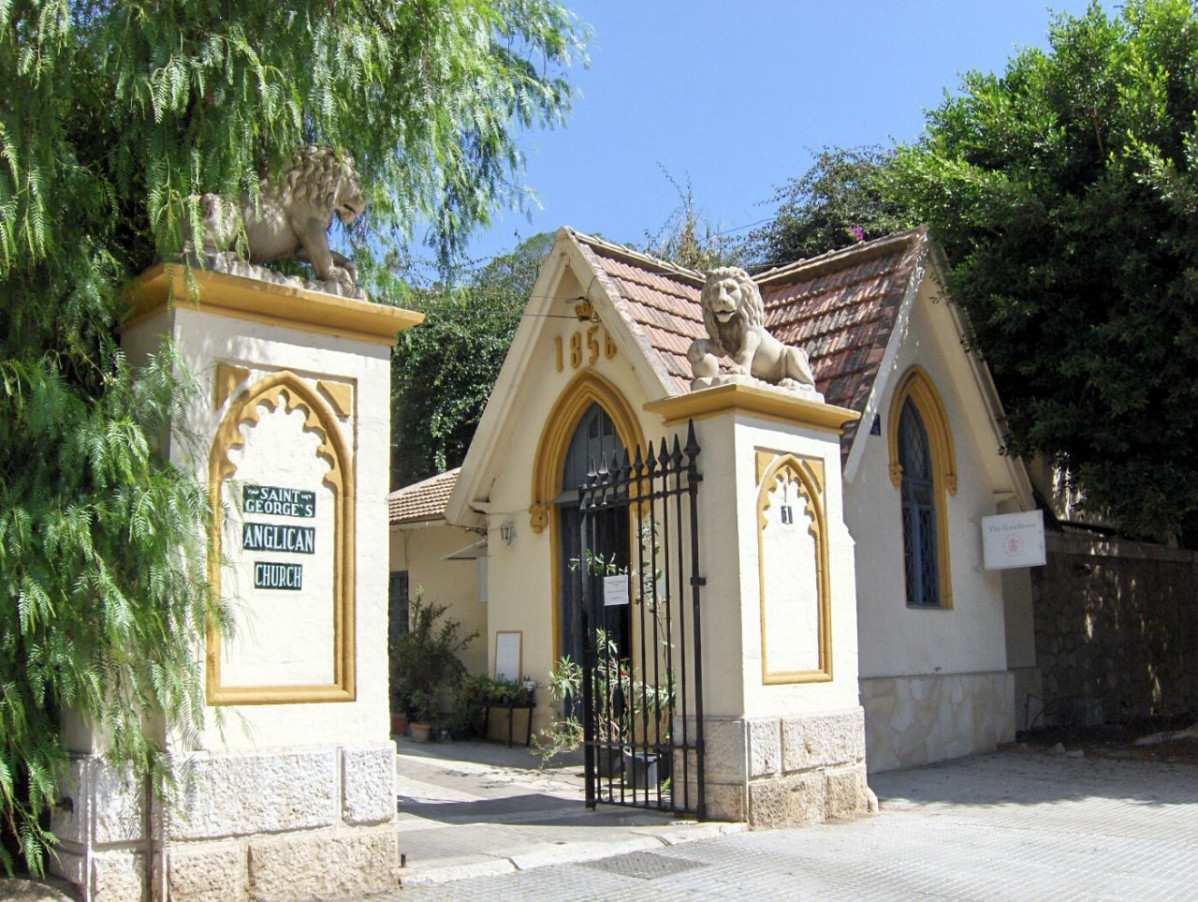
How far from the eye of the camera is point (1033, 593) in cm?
1470

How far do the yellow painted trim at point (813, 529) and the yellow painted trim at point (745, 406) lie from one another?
0.29 m

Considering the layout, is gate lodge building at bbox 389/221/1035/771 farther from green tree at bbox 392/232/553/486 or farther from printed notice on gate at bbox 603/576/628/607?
green tree at bbox 392/232/553/486

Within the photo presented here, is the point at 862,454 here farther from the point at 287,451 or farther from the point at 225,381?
the point at 225,381

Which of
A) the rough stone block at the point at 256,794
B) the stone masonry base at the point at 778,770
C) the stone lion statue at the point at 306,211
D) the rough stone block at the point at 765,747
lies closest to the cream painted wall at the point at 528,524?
the stone masonry base at the point at 778,770

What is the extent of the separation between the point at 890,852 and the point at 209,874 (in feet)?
13.9

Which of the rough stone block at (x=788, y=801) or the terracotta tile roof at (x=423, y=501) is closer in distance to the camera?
the rough stone block at (x=788, y=801)

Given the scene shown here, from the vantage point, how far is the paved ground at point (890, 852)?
20.9 ft

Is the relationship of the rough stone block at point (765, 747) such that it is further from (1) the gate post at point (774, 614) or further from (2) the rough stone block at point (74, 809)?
(2) the rough stone block at point (74, 809)

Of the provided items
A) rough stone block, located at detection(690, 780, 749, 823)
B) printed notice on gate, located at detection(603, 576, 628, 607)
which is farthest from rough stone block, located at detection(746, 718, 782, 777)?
printed notice on gate, located at detection(603, 576, 628, 607)

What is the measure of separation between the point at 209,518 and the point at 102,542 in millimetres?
508

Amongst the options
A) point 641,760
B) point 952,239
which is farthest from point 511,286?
point 641,760

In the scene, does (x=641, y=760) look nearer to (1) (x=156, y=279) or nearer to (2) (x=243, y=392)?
(2) (x=243, y=392)

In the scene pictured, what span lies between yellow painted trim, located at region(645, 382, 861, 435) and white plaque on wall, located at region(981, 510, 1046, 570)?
4.92 m

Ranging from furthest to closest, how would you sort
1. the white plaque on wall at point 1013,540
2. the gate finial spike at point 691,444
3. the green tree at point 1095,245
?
1. the white plaque on wall at point 1013,540
2. the green tree at point 1095,245
3. the gate finial spike at point 691,444
